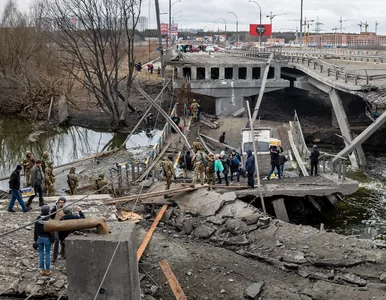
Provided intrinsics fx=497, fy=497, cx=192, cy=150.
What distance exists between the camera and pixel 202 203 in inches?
588

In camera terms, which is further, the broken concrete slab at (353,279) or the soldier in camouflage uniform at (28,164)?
the soldier in camouflage uniform at (28,164)

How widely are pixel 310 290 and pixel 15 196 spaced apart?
7976 mm

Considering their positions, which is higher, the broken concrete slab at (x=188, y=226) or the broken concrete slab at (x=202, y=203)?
the broken concrete slab at (x=202, y=203)

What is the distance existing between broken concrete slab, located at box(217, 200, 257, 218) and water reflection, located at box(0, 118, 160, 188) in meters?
17.7

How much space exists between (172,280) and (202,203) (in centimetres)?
443

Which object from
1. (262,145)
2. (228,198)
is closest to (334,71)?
(262,145)

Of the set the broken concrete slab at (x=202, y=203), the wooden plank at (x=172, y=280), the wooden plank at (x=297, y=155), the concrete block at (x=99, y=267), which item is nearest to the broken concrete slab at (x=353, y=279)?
the wooden plank at (x=172, y=280)

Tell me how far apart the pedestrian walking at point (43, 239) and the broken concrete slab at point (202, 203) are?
5292mm

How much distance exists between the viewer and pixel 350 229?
1916cm

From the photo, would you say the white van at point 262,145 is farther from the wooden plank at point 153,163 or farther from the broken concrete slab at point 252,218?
the broken concrete slab at point 252,218

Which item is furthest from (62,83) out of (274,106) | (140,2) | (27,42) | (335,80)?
(335,80)

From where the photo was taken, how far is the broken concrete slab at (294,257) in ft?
37.8

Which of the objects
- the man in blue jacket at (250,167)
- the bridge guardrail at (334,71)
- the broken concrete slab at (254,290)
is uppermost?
the bridge guardrail at (334,71)

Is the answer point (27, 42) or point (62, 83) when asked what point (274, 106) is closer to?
point (62, 83)
